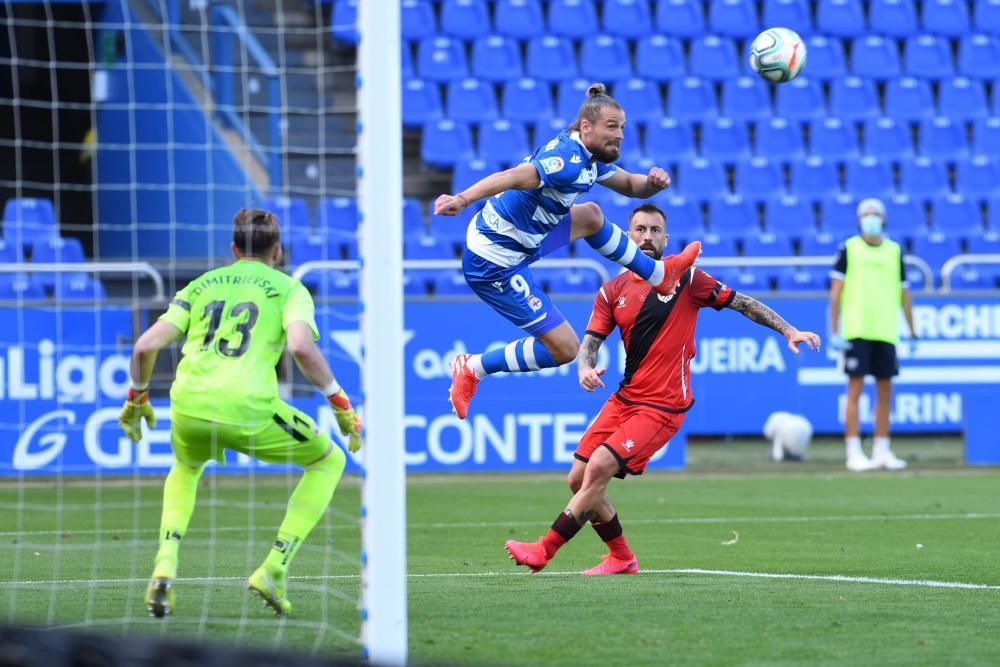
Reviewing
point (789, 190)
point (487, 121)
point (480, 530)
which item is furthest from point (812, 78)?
point (480, 530)

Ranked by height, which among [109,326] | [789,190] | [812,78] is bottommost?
[109,326]

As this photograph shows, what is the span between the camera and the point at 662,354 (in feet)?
28.6

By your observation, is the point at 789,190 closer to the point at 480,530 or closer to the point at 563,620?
the point at 480,530

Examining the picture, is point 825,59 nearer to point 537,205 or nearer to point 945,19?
point 945,19

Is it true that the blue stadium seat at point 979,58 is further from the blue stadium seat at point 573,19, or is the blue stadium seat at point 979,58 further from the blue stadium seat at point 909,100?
the blue stadium seat at point 573,19

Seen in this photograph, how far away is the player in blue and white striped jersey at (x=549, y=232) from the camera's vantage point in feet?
26.4

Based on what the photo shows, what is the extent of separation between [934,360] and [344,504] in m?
6.72

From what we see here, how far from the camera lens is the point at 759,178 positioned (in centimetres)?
1983

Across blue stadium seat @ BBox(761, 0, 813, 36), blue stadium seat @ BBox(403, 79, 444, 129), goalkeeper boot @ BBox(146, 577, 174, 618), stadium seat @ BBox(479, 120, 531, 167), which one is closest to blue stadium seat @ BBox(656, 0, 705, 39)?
blue stadium seat @ BBox(761, 0, 813, 36)

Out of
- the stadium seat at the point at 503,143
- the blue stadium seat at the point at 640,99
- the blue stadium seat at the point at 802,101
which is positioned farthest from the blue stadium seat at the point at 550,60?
the blue stadium seat at the point at 802,101

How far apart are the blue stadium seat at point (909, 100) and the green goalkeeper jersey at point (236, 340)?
1552 centimetres

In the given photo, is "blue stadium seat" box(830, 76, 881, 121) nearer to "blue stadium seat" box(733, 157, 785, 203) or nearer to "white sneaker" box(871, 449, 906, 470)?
"blue stadium seat" box(733, 157, 785, 203)

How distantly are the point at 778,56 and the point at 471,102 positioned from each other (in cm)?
1155

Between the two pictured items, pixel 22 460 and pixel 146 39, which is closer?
pixel 22 460
